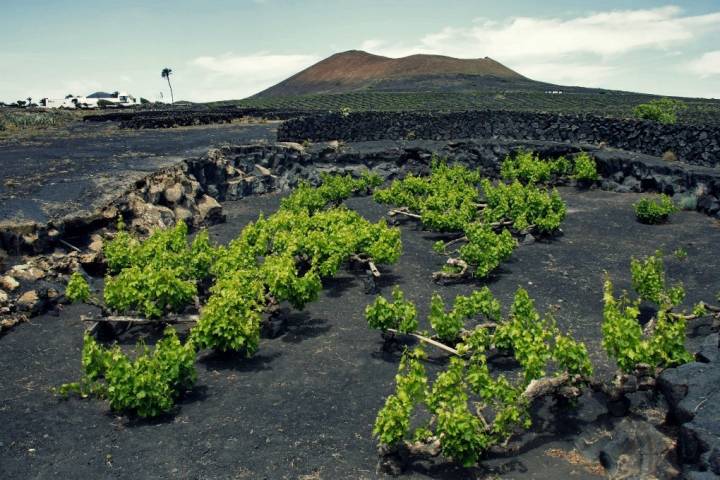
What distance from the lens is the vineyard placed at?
10258mm

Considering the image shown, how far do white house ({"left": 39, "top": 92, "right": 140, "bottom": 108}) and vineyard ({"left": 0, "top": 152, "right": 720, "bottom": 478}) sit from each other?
263 ft

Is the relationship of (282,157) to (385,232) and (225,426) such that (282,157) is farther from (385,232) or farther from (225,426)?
(225,426)

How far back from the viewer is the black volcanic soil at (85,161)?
22.3 m

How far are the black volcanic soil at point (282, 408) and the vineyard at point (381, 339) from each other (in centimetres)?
6

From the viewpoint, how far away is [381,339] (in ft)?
50.3

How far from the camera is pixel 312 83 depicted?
14088 cm

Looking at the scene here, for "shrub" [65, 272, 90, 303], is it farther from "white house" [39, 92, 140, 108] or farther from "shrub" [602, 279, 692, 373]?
"white house" [39, 92, 140, 108]

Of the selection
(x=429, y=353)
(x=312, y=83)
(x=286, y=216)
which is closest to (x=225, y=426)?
(x=429, y=353)

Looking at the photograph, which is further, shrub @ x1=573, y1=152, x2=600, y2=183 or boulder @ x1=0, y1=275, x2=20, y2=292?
shrub @ x1=573, y1=152, x2=600, y2=183

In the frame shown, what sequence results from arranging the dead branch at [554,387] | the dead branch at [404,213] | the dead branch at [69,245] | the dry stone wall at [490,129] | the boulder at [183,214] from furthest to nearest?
1. the dry stone wall at [490,129]
2. the dead branch at [404,213]
3. the boulder at [183,214]
4. the dead branch at [69,245]
5. the dead branch at [554,387]

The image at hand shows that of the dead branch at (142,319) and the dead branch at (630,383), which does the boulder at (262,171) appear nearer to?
the dead branch at (142,319)

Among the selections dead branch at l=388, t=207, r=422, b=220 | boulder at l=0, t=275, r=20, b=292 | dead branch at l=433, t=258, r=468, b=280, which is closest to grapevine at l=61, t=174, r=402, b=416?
dead branch at l=433, t=258, r=468, b=280

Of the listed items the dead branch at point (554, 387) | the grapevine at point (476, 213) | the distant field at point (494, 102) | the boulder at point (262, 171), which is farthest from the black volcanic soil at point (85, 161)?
the distant field at point (494, 102)

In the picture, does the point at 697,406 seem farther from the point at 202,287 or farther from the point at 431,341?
the point at 202,287
